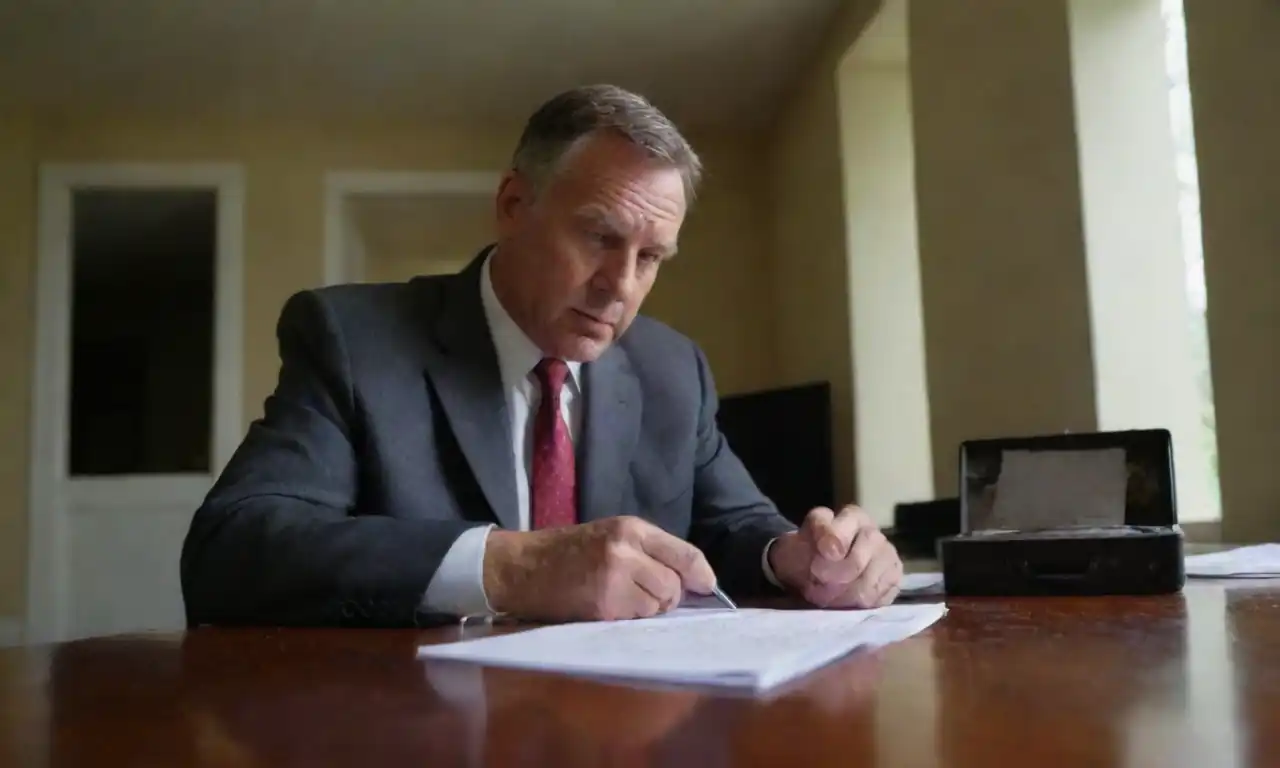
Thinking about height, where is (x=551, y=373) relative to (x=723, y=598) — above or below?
above

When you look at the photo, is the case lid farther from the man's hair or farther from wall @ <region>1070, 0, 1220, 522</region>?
wall @ <region>1070, 0, 1220, 522</region>

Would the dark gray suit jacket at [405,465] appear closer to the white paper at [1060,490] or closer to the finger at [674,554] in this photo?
the finger at [674,554]

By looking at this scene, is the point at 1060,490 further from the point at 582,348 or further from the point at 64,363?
the point at 64,363

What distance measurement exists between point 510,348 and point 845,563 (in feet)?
1.67

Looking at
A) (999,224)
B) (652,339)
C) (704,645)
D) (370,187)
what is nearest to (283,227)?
(370,187)

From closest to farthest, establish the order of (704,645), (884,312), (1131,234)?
(704,645) < (1131,234) < (884,312)

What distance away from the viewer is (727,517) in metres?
1.42

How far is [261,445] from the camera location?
1.12m

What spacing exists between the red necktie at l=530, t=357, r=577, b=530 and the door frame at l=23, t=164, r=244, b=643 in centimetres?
319

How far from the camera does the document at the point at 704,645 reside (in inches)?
21.7

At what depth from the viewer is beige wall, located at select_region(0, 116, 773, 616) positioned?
4.24 metres

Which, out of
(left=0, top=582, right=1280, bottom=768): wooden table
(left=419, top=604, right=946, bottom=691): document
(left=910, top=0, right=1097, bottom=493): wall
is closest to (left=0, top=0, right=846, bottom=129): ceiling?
(left=910, top=0, right=1097, bottom=493): wall

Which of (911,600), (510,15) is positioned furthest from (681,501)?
(510,15)

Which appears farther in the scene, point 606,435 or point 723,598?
point 606,435
